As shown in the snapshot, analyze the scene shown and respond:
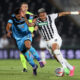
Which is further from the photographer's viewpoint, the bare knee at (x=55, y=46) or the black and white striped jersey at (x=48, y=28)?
the black and white striped jersey at (x=48, y=28)

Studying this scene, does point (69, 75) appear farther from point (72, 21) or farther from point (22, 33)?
point (72, 21)

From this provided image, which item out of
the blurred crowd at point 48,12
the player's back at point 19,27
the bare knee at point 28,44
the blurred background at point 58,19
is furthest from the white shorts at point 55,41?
the blurred crowd at point 48,12

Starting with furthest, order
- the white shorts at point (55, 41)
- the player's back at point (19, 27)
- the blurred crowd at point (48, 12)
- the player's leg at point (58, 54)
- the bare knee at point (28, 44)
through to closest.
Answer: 1. the blurred crowd at point (48, 12)
2. the player's back at point (19, 27)
3. the bare knee at point (28, 44)
4. the white shorts at point (55, 41)
5. the player's leg at point (58, 54)

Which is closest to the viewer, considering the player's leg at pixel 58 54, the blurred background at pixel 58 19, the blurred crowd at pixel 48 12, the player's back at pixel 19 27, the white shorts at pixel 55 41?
the player's leg at pixel 58 54

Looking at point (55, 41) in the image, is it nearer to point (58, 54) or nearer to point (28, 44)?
point (58, 54)

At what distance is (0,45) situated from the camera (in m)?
16.7

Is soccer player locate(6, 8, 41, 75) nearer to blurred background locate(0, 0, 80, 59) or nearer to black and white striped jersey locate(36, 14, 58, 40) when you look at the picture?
black and white striped jersey locate(36, 14, 58, 40)

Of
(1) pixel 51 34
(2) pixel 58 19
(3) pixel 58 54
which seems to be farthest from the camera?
(2) pixel 58 19

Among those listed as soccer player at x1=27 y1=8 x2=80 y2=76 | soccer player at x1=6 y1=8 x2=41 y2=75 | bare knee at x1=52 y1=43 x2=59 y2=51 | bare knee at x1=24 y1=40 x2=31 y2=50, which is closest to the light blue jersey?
soccer player at x1=6 y1=8 x2=41 y2=75

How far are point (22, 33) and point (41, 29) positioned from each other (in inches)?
19.4

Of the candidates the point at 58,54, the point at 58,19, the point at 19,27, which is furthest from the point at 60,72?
the point at 58,19

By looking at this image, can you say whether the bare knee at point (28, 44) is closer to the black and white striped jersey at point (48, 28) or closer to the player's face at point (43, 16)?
the black and white striped jersey at point (48, 28)

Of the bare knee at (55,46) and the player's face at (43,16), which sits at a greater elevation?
the player's face at (43,16)

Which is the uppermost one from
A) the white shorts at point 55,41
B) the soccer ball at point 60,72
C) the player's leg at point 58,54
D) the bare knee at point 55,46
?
the white shorts at point 55,41
